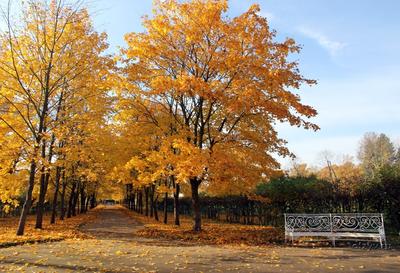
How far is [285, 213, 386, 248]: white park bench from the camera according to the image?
11461 mm

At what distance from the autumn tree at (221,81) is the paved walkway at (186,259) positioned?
3417 millimetres

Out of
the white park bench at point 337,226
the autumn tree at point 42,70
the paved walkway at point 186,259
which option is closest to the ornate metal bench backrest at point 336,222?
the white park bench at point 337,226

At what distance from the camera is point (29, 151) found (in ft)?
44.1

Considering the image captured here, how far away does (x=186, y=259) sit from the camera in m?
8.74

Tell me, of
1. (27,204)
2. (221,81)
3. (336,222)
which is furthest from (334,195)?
(27,204)

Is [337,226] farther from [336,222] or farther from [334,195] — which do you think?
[334,195]

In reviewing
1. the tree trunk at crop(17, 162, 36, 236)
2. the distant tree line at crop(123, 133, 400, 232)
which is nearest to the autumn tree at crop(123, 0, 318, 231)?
the distant tree line at crop(123, 133, 400, 232)

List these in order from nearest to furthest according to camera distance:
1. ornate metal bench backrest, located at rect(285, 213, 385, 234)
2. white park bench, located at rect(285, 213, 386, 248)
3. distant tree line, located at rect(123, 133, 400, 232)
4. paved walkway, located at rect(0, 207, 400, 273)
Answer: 1. paved walkway, located at rect(0, 207, 400, 273)
2. white park bench, located at rect(285, 213, 386, 248)
3. ornate metal bench backrest, located at rect(285, 213, 385, 234)
4. distant tree line, located at rect(123, 133, 400, 232)

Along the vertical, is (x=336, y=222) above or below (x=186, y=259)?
above

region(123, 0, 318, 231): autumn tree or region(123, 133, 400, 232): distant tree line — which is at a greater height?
region(123, 0, 318, 231): autumn tree

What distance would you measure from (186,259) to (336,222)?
6152 mm

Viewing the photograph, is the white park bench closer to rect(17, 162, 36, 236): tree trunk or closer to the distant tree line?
the distant tree line

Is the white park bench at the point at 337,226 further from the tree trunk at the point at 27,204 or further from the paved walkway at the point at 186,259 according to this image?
the tree trunk at the point at 27,204

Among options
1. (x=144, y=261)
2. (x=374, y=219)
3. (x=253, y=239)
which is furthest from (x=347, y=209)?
(x=144, y=261)
